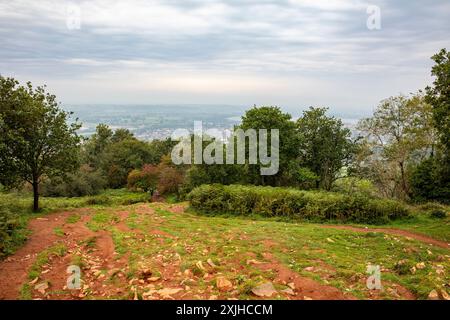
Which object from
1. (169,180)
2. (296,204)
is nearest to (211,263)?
(296,204)

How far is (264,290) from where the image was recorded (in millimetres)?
8906

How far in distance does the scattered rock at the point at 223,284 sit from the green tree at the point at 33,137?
1475cm

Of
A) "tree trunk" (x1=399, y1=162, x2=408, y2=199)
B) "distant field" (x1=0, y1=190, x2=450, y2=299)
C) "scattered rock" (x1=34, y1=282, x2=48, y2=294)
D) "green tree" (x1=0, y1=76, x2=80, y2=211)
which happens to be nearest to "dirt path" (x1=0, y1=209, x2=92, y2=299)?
"distant field" (x1=0, y1=190, x2=450, y2=299)

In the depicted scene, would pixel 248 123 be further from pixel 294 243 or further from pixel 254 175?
pixel 294 243

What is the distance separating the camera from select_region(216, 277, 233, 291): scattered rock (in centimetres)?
928

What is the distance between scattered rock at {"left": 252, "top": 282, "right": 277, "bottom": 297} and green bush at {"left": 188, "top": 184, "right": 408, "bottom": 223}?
14.1 meters

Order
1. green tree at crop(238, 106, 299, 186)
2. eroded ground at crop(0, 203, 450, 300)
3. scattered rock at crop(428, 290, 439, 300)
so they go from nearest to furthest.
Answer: scattered rock at crop(428, 290, 439, 300)
eroded ground at crop(0, 203, 450, 300)
green tree at crop(238, 106, 299, 186)

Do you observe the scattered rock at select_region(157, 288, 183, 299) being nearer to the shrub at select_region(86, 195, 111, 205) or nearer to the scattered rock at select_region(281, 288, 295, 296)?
the scattered rock at select_region(281, 288, 295, 296)

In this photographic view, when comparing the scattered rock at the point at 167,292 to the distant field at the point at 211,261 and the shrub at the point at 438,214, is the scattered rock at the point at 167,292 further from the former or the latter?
the shrub at the point at 438,214

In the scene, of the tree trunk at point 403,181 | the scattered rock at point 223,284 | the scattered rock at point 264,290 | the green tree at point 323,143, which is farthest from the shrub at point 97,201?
the tree trunk at point 403,181

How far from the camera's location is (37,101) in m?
20.3

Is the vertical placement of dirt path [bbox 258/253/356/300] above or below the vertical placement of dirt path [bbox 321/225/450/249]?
above

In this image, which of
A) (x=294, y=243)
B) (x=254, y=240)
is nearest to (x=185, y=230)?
(x=254, y=240)

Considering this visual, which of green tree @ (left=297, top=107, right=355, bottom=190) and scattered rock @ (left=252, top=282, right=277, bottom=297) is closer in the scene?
scattered rock @ (left=252, top=282, right=277, bottom=297)
